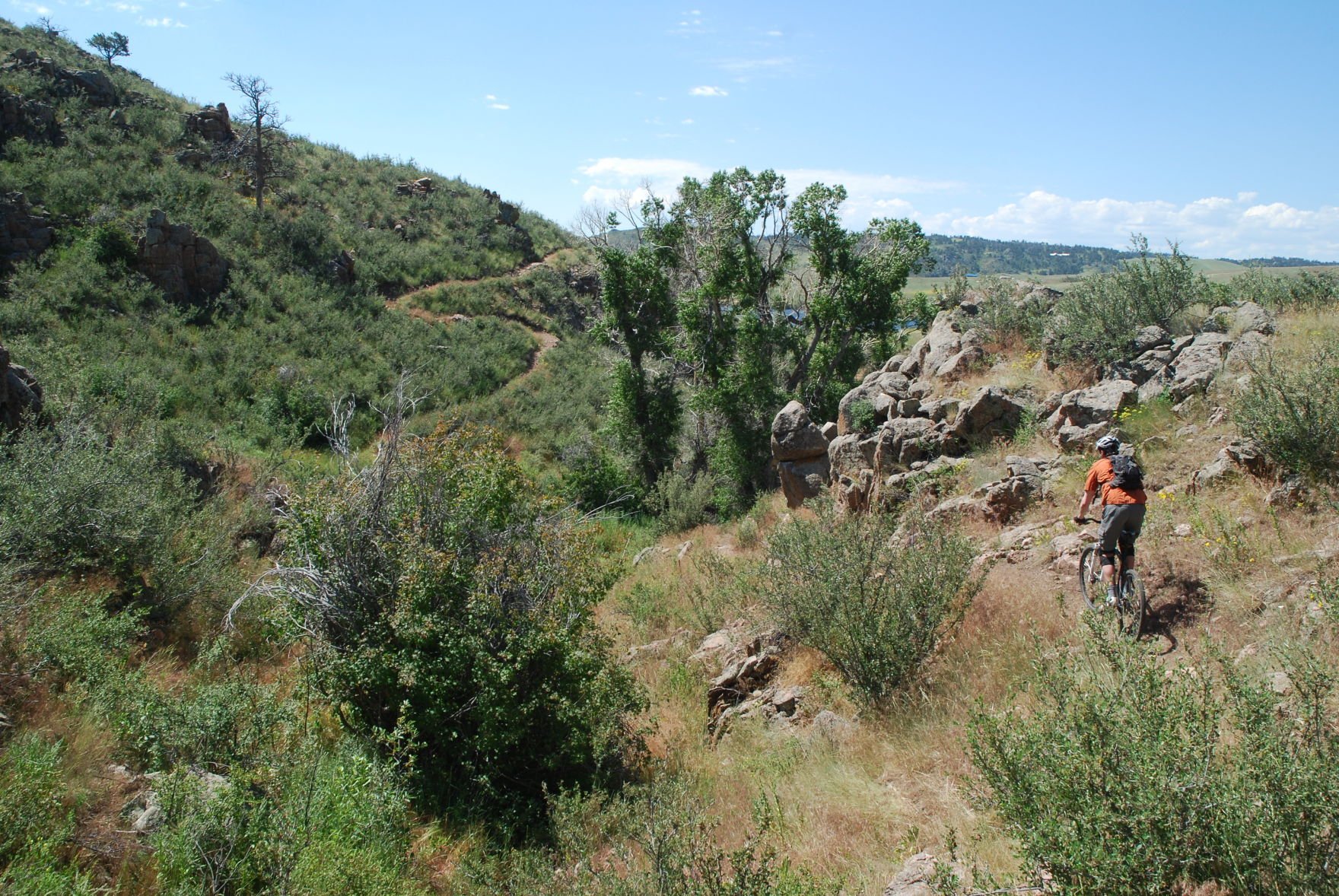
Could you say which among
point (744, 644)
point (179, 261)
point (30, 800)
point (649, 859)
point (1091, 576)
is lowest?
point (744, 644)

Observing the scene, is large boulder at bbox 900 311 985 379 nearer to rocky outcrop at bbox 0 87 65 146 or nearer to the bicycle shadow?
the bicycle shadow

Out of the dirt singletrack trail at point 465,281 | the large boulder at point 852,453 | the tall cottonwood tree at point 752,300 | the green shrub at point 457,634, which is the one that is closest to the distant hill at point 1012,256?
the dirt singletrack trail at point 465,281

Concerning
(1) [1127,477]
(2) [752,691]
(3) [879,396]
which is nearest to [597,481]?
(3) [879,396]

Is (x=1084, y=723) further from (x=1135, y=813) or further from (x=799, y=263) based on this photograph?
(x=799, y=263)

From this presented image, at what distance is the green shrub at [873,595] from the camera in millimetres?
5934

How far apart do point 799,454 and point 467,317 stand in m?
21.2

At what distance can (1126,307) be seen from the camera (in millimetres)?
10984

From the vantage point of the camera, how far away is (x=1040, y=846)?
2.84 metres

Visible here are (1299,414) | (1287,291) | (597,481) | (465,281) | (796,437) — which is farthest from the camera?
(465,281)

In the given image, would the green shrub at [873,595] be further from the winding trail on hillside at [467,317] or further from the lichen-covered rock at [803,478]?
the winding trail on hillside at [467,317]

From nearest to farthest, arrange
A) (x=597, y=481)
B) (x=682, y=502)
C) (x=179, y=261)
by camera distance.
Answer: (x=682, y=502) < (x=597, y=481) < (x=179, y=261)

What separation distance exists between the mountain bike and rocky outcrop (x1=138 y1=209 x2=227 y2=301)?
2588 cm

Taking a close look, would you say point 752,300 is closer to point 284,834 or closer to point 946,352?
point 946,352

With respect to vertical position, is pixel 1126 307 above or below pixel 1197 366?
above
